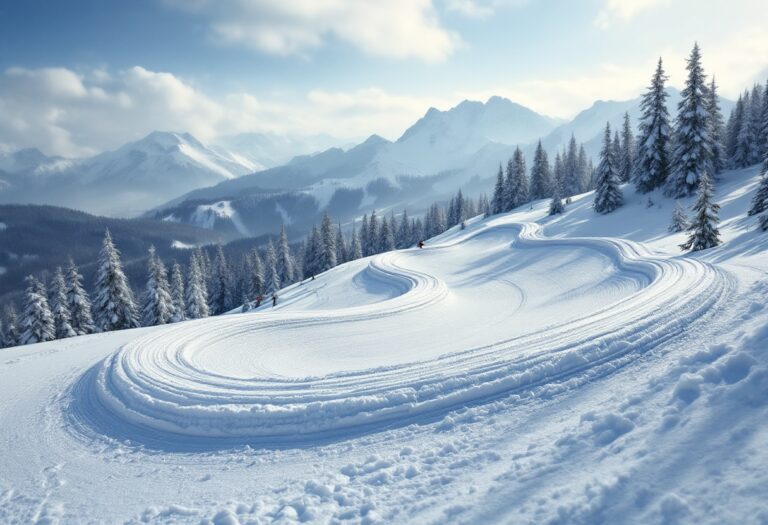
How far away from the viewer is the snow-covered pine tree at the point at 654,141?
113 ft

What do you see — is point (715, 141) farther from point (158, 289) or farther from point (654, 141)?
point (158, 289)

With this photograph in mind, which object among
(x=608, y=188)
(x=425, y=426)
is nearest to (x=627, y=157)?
(x=608, y=188)

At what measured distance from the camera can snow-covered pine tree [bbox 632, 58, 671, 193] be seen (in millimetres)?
34422

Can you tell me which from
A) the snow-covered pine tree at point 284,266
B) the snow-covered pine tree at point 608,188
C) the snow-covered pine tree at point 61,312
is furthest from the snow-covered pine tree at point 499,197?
the snow-covered pine tree at point 61,312

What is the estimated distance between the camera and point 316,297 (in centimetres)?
2612

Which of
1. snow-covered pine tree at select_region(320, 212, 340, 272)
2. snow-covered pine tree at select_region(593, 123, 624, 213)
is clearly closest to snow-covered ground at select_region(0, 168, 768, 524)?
snow-covered pine tree at select_region(593, 123, 624, 213)

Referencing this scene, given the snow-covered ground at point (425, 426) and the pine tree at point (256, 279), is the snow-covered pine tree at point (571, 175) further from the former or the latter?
the snow-covered ground at point (425, 426)

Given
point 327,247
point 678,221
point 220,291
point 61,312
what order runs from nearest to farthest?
1. point 678,221
2. point 61,312
3. point 327,247
4. point 220,291

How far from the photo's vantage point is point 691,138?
31250 millimetres

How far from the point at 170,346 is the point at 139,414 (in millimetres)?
3814

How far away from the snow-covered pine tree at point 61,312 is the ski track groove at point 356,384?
3256 cm

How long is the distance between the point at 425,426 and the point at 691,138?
1469 inches

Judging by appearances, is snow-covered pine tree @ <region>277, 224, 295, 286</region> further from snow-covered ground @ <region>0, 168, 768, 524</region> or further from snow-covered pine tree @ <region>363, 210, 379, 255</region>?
snow-covered ground @ <region>0, 168, 768, 524</region>

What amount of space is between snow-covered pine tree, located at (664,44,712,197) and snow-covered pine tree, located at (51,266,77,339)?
2125 inches
